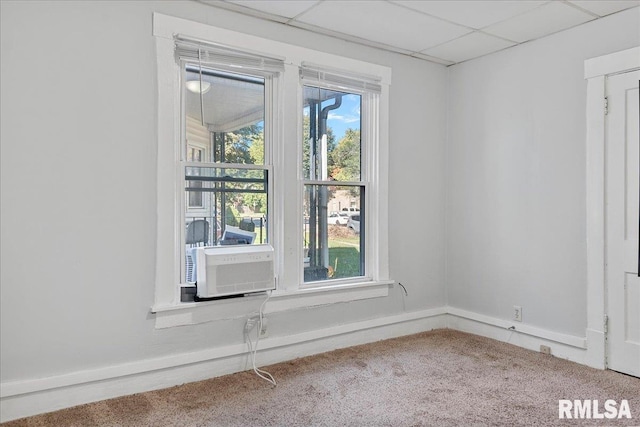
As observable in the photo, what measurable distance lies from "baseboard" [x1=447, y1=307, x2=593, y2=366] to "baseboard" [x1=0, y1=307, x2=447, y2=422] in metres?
0.61

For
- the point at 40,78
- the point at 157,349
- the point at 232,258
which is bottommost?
the point at 157,349

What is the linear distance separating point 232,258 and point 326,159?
1.12 m

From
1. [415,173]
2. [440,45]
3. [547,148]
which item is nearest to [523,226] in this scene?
[547,148]

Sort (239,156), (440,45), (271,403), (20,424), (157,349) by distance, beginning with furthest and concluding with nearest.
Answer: (440,45)
(239,156)
(157,349)
(271,403)
(20,424)

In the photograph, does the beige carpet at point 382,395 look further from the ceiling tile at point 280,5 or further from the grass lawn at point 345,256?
the ceiling tile at point 280,5

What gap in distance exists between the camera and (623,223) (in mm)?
2830

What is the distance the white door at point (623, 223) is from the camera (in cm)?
277

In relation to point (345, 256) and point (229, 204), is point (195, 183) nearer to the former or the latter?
point (229, 204)

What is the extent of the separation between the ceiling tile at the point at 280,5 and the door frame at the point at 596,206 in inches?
77.0

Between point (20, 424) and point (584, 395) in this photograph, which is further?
point (584, 395)

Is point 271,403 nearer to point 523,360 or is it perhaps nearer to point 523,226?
point 523,360

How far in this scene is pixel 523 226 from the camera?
11.2ft

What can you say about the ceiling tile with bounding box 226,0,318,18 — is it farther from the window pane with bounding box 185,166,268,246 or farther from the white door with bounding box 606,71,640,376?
the white door with bounding box 606,71,640,376

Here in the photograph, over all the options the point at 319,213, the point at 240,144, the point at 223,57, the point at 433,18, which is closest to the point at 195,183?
the point at 240,144
